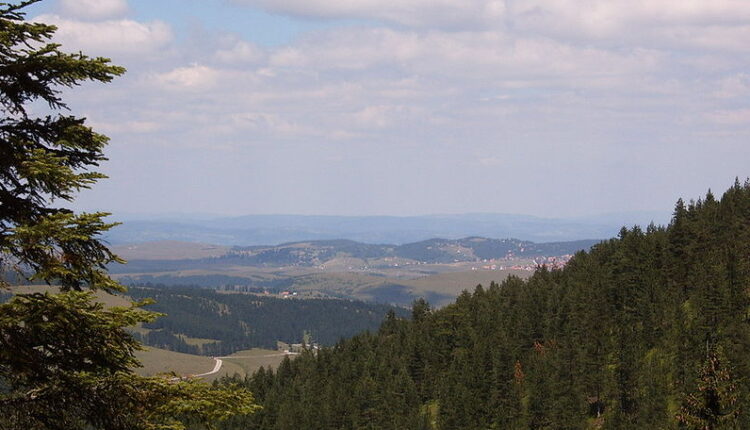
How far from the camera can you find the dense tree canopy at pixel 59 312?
14523 millimetres

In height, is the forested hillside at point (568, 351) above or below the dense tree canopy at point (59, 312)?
below

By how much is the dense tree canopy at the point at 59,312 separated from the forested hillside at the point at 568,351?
82.4 m

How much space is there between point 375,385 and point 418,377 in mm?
18125

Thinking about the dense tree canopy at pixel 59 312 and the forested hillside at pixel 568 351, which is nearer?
the dense tree canopy at pixel 59 312

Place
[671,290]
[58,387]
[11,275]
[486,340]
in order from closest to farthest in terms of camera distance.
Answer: [58,387] < [11,275] < [671,290] < [486,340]

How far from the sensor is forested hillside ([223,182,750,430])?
111m

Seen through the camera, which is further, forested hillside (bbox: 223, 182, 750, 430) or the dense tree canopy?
forested hillside (bbox: 223, 182, 750, 430)

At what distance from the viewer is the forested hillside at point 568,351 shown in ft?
364

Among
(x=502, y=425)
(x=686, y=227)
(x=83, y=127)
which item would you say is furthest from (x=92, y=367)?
(x=686, y=227)

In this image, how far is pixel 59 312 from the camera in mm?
14102

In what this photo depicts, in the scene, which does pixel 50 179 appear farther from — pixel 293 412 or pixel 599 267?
pixel 599 267

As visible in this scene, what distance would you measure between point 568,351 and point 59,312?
12002 centimetres

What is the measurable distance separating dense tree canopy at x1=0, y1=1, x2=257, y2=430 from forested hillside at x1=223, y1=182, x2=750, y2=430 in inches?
3246

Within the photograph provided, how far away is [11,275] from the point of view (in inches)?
731
